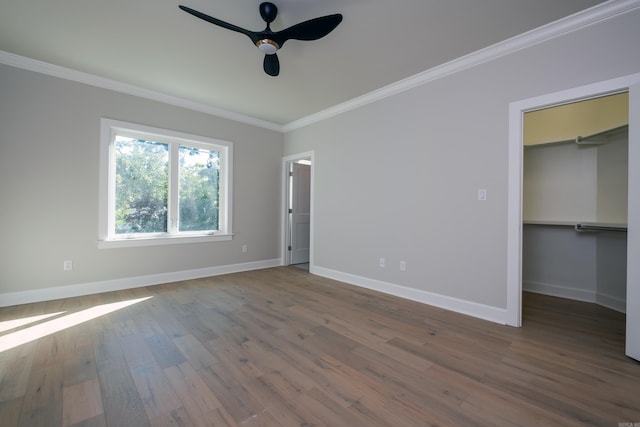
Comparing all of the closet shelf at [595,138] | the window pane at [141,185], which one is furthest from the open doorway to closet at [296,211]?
the closet shelf at [595,138]

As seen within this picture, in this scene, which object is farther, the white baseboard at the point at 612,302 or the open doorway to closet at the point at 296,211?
the open doorway to closet at the point at 296,211

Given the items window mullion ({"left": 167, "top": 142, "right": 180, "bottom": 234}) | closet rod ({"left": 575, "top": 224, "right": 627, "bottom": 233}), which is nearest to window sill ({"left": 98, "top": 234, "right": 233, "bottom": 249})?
window mullion ({"left": 167, "top": 142, "right": 180, "bottom": 234})

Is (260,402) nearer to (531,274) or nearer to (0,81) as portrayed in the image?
(531,274)

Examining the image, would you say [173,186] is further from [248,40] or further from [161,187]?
[248,40]

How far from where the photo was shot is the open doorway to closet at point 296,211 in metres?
5.18

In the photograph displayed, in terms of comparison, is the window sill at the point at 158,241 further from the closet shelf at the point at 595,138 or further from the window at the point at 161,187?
the closet shelf at the point at 595,138

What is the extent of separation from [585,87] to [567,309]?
230 cm

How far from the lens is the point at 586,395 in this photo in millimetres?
1534

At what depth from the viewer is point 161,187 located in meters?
3.92

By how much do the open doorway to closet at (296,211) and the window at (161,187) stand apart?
44.5 inches

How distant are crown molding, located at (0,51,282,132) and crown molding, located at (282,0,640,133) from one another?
6.50ft

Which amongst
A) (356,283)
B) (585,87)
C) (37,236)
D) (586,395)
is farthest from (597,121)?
(37,236)

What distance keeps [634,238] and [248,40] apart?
3494 mm

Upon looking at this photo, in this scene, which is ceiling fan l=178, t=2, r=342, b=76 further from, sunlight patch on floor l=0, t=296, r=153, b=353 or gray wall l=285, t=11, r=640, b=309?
sunlight patch on floor l=0, t=296, r=153, b=353
